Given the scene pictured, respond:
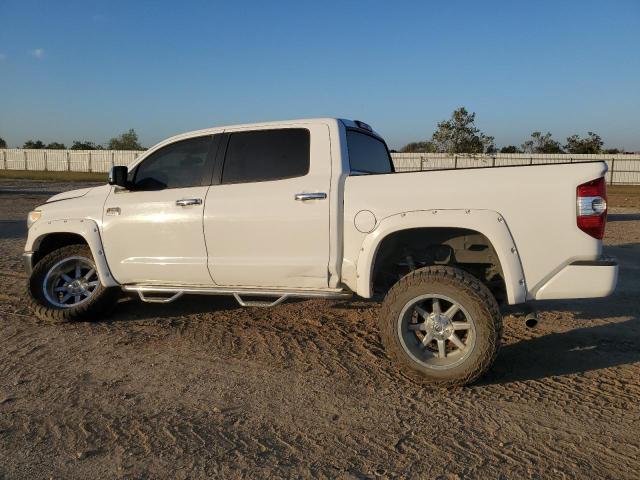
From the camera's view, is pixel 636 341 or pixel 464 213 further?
pixel 636 341

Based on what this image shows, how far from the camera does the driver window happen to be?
5.21 m

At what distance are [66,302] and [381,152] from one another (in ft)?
12.1

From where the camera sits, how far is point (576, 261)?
12.4 feet

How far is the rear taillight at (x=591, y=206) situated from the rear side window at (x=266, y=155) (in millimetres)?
2143

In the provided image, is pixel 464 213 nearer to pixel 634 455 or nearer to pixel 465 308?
pixel 465 308

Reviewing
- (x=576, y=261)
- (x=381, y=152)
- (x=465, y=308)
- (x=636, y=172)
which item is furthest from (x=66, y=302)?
(x=636, y=172)

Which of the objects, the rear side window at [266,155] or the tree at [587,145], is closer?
the rear side window at [266,155]

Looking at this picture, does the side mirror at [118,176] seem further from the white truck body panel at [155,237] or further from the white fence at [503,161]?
the white fence at [503,161]

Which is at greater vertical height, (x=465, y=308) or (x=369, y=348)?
(x=465, y=308)

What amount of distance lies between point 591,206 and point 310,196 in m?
2.05

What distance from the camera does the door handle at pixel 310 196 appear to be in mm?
4451

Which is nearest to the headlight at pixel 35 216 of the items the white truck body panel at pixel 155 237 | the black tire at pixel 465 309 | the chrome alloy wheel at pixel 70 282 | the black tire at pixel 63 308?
the black tire at pixel 63 308

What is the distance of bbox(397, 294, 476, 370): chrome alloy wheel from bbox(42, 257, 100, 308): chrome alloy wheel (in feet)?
10.7

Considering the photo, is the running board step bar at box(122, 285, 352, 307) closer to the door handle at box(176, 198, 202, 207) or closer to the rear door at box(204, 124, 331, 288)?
the rear door at box(204, 124, 331, 288)
